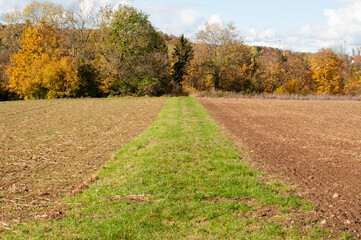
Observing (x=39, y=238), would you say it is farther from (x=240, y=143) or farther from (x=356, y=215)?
(x=240, y=143)

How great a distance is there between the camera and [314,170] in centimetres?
773

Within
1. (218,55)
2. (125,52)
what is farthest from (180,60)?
(125,52)

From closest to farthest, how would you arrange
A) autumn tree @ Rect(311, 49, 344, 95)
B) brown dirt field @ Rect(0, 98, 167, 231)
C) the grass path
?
the grass path < brown dirt field @ Rect(0, 98, 167, 231) < autumn tree @ Rect(311, 49, 344, 95)

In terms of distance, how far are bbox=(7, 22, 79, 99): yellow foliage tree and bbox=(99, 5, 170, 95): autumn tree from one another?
6.39m

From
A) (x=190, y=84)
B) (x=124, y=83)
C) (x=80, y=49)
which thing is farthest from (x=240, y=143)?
(x=190, y=84)

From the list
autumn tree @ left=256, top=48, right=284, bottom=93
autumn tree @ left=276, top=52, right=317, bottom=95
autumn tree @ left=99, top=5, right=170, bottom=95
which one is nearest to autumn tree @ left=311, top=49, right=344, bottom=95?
autumn tree @ left=276, top=52, right=317, bottom=95

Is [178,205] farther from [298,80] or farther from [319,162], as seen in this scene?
[298,80]

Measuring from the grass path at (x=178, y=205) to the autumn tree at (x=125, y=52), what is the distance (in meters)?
40.0

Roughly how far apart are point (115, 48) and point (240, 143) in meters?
41.3

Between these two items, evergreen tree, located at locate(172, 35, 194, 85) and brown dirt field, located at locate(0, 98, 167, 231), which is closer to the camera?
brown dirt field, located at locate(0, 98, 167, 231)

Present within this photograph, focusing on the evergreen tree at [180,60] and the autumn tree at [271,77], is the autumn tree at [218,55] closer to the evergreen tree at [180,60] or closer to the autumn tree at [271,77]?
the evergreen tree at [180,60]

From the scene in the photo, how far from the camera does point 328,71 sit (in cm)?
6738

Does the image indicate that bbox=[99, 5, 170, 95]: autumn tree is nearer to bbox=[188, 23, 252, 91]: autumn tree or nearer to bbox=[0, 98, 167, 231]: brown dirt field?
bbox=[188, 23, 252, 91]: autumn tree

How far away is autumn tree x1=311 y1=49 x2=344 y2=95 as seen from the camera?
66438 mm
